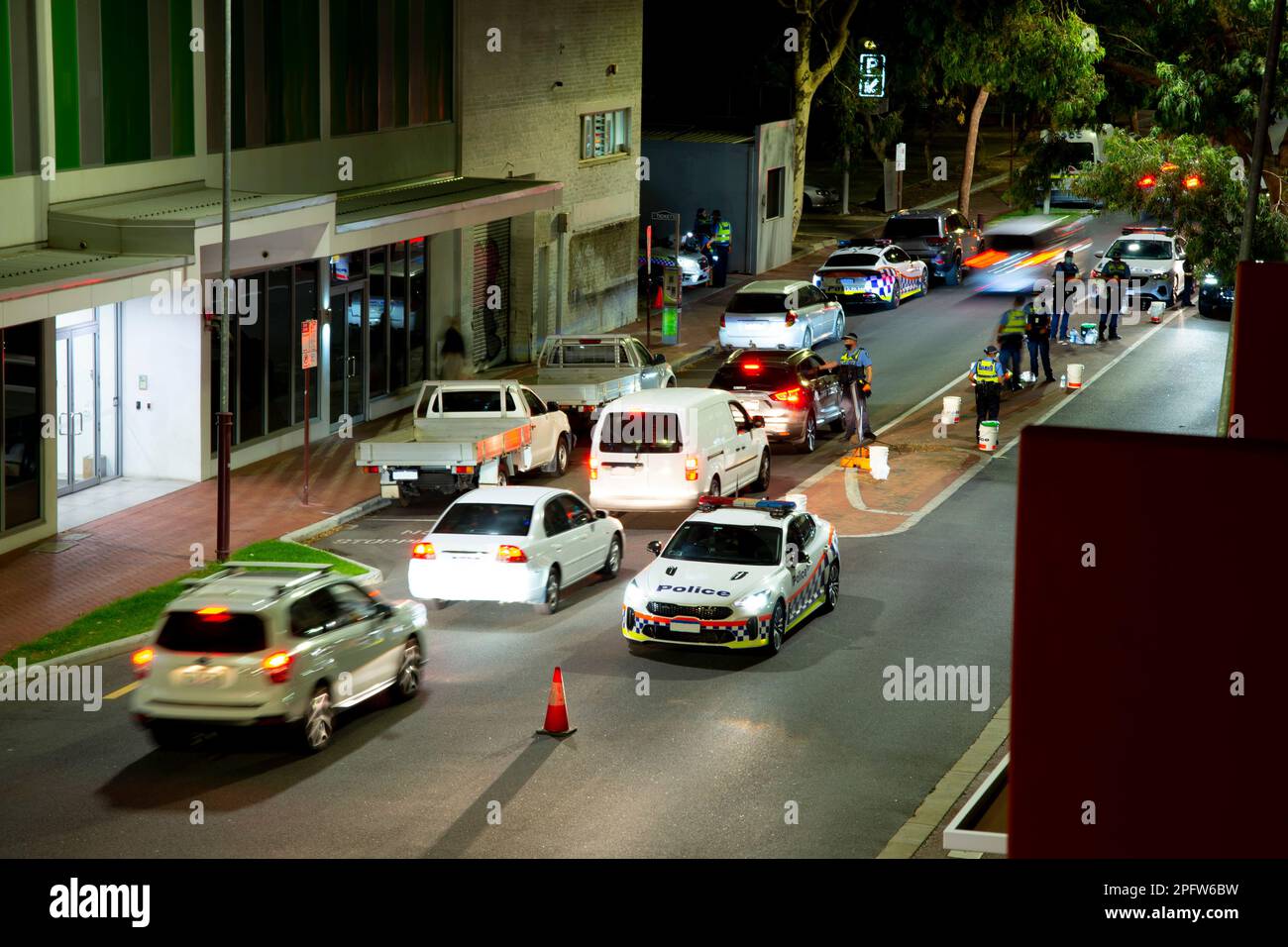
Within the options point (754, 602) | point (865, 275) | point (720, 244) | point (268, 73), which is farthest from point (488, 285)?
point (754, 602)

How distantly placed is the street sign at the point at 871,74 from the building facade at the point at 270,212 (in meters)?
13.1

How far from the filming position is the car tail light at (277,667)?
1577 centimetres

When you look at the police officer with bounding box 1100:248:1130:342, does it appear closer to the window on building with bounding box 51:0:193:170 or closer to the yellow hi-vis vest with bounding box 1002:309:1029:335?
the yellow hi-vis vest with bounding box 1002:309:1029:335

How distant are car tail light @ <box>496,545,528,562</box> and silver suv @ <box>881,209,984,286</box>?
28408mm

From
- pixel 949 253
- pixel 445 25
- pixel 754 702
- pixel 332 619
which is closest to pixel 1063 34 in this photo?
pixel 445 25

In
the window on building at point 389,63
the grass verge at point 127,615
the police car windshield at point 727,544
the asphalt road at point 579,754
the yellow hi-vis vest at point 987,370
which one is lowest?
the asphalt road at point 579,754

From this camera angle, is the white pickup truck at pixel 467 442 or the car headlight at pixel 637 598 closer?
the car headlight at pixel 637 598

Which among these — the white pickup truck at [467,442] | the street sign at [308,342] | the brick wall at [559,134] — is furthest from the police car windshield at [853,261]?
the street sign at [308,342]

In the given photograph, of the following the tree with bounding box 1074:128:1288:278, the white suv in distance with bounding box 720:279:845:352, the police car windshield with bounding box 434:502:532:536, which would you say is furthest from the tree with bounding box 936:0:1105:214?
the police car windshield with bounding box 434:502:532:536

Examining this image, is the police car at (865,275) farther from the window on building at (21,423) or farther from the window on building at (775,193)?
the window on building at (21,423)

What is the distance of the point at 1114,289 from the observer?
42.4 metres

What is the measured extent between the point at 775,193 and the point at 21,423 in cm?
3042

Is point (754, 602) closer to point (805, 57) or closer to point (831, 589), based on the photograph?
point (831, 589)

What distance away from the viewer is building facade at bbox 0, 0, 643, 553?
78.6 feet
